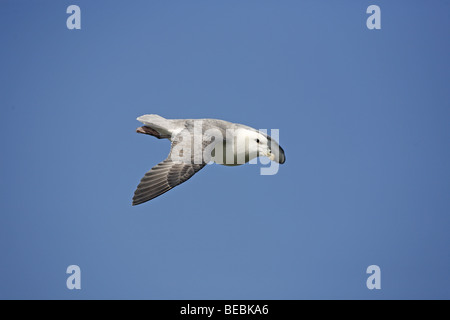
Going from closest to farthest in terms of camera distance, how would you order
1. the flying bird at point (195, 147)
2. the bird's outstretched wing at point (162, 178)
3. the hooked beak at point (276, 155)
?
1. the bird's outstretched wing at point (162, 178)
2. the flying bird at point (195, 147)
3. the hooked beak at point (276, 155)

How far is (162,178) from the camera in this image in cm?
857

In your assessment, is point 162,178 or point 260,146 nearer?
point 162,178

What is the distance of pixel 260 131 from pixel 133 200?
3077mm

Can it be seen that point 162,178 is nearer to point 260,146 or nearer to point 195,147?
point 195,147

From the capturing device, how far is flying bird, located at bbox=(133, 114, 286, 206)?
27.9 ft

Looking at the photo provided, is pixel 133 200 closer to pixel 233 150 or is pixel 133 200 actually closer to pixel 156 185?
pixel 156 185

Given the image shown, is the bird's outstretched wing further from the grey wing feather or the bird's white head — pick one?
the bird's white head

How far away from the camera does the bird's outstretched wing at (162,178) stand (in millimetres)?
8375

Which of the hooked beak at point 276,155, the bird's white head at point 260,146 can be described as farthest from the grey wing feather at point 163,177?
the hooked beak at point 276,155

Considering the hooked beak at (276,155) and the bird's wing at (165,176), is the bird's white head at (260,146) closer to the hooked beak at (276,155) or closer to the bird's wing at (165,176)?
the hooked beak at (276,155)

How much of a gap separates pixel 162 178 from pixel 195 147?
866mm

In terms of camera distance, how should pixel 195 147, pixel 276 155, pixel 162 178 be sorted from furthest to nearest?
pixel 276 155 → pixel 195 147 → pixel 162 178

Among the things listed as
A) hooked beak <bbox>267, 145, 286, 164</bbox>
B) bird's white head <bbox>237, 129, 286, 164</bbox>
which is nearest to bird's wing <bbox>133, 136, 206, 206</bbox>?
bird's white head <bbox>237, 129, 286, 164</bbox>

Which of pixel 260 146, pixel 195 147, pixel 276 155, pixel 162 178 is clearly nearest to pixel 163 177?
pixel 162 178
